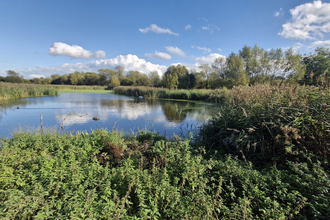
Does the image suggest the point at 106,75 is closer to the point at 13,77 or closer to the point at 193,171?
the point at 13,77

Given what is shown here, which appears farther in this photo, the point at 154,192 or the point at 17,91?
the point at 17,91

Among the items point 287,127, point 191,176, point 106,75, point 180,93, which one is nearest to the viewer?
point 191,176

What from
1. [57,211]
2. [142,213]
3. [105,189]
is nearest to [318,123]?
[142,213]

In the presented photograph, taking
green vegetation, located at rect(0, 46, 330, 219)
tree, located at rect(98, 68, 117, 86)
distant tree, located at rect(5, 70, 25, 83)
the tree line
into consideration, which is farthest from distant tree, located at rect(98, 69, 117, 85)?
green vegetation, located at rect(0, 46, 330, 219)

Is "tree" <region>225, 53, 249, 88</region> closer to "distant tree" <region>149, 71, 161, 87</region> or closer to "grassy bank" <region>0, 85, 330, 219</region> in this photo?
"distant tree" <region>149, 71, 161, 87</region>

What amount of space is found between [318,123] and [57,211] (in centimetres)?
487

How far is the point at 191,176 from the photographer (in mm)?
2492

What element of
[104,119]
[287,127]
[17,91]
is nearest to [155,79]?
[17,91]

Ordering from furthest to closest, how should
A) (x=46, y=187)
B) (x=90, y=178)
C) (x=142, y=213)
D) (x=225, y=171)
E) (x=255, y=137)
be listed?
(x=255, y=137) → (x=225, y=171) → (x=90, y=178) → (x=46, y=187) → (x=142, y=213)

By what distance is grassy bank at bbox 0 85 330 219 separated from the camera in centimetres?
189

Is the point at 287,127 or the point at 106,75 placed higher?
the point at 106,75

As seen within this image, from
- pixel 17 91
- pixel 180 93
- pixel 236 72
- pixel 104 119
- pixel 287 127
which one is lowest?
pixel 104 119

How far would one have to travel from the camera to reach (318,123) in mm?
→ 3299

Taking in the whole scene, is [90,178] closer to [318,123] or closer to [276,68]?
[318,123]
